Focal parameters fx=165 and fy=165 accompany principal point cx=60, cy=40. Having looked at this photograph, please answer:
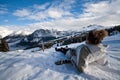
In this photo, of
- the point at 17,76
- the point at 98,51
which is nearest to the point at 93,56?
the point at 98,51

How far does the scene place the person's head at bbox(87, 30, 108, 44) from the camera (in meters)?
4.18

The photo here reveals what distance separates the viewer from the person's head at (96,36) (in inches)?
165

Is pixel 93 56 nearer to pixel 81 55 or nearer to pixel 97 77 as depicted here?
pixel 81 55

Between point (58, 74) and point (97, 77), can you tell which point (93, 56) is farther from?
point (58, 74)

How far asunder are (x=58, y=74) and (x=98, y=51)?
4.32ft

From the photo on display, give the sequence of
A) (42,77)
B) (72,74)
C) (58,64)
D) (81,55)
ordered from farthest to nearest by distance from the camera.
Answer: (58,64)
(81,55)
(72,74)
(42,77)

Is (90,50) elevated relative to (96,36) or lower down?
lower down

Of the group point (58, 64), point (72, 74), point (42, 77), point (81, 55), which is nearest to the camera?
point (42, 77)

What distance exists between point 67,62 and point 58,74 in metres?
1.02

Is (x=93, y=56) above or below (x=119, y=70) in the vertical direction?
above

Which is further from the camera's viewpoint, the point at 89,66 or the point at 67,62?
the point at 67,62

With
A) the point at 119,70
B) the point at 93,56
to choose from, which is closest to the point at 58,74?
the point at 93,56

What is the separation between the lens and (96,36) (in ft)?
13.8

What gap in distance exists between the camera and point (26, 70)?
3.94m
